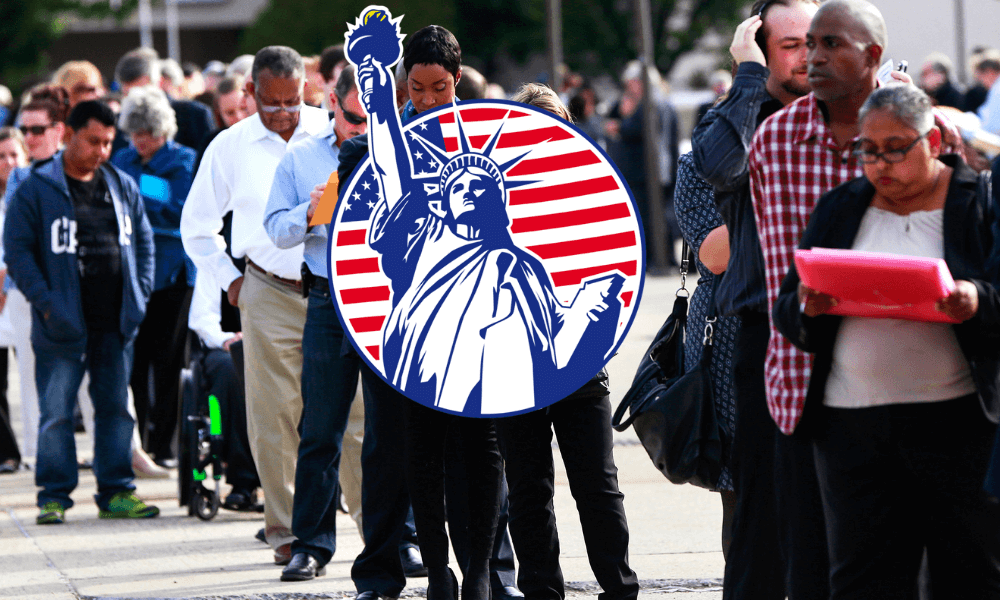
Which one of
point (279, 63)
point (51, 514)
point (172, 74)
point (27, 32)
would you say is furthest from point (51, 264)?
point (27, 32)

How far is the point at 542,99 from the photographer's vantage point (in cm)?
483

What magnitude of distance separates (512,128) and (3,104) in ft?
36.7

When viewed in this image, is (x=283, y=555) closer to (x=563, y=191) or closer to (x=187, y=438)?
(x=187, y=438)

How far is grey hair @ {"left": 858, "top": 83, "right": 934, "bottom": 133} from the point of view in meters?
3.37

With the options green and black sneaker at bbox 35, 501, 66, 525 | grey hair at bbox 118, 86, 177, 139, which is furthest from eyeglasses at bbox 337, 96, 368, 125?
grey hair at bbox 118, 86, 177, 139

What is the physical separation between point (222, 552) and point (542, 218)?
2.59 meters

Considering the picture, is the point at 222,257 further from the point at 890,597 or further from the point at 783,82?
the point at 890,597

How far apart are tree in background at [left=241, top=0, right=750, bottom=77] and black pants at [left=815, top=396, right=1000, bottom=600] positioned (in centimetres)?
4074

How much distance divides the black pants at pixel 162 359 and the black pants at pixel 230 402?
4.72ft

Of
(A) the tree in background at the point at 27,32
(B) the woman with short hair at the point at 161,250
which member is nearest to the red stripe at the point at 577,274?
(B) the woman with short hair at the point at 161,250

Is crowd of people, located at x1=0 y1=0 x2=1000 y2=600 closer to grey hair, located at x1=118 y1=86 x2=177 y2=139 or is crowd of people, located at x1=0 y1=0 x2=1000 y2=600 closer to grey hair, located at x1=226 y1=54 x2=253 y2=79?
grey hair, located at x1=118 y1=86 x2=177 y2=139

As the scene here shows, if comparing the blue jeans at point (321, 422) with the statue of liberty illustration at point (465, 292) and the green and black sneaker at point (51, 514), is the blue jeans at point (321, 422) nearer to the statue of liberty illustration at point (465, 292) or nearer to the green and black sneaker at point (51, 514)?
the statue of liberty illustration at point (465, 292)

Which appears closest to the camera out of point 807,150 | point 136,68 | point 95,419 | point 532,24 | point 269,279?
point 807,150

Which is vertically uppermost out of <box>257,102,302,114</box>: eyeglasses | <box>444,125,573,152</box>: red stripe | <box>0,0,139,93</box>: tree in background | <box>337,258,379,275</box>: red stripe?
<box>0,0,139,93</box>: tree in background
